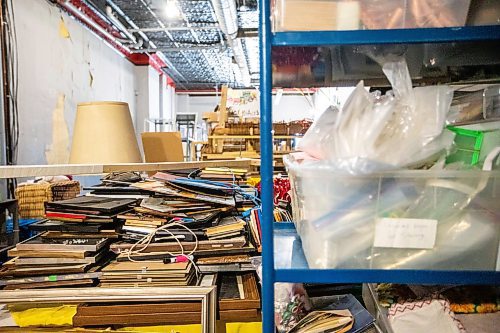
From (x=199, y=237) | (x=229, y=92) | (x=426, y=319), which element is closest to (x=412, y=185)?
(x=426, y=319)

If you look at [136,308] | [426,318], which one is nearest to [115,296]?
[136,308]

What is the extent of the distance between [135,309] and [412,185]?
115 centimetres

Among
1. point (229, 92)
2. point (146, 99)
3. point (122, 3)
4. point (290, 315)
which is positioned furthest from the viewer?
point (146, 99)

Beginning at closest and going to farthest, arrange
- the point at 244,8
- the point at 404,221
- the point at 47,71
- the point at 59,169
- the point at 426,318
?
the point at 404,221 < the point at 426,318 < the point at 59,169 < the point at 47,71 < the point at 244,8

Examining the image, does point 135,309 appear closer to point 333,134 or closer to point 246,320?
point 246,320

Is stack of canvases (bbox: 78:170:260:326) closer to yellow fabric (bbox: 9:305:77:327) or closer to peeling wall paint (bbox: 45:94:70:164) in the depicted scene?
yellow fabric (bbox: 9:305:77:327)

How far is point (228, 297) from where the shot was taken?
1.52 metres

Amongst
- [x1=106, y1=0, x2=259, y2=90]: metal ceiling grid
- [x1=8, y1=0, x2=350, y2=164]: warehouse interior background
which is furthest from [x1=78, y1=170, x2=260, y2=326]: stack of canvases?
[x1=106, y1=0, x2=259, y2=90]: metal ceiling grid

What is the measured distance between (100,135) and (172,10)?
3.61 meters

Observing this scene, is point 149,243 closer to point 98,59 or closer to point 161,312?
point 161,312

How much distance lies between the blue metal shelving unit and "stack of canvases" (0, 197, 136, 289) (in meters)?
0.96

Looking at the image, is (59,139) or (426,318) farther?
(59,139)

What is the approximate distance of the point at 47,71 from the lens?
4109 mm

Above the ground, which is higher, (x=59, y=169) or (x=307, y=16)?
(x=307, y=16)
